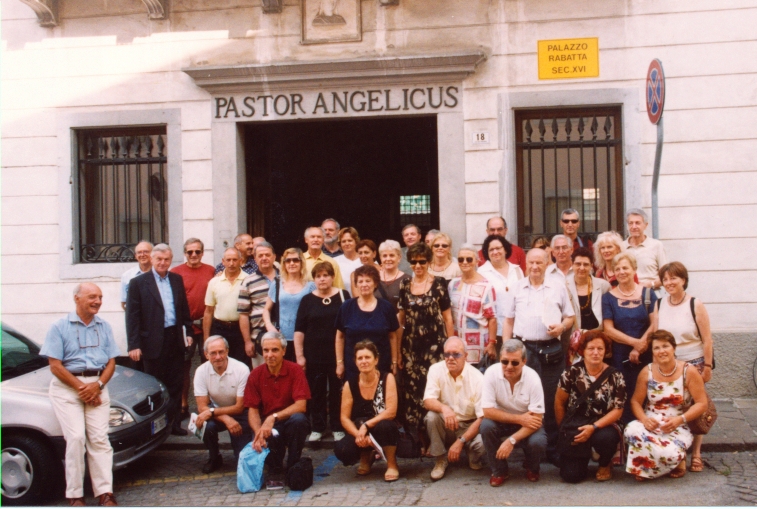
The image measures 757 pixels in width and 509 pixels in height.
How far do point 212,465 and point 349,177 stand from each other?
8166 millimetres

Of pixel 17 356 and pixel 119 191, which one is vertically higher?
pixel 119 191

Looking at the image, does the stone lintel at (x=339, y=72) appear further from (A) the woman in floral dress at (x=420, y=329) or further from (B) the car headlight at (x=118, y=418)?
(B) the car headlight at (x=118, y=418)

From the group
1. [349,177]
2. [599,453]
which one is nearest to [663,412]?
[599,453]

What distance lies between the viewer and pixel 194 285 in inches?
329

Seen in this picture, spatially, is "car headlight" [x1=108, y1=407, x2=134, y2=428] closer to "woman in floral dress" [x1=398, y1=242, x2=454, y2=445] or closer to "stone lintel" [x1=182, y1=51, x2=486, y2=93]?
"woman in floral dress" [x1=398, y1=242, x2=454, y2=445]

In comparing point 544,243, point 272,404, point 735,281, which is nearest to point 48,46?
point 272,404

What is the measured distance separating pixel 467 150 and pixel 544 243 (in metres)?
1.72

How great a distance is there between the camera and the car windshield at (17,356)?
6750 mm

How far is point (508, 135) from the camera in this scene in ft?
29.6

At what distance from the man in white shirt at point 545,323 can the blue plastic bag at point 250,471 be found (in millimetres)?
2461

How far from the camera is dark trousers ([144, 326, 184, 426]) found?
771 centimetres

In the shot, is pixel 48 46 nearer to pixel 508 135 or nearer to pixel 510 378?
pixel 508 135

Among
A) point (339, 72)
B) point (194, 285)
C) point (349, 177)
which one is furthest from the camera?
point (349, 177)

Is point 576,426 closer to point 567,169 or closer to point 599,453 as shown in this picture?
point 599,453
